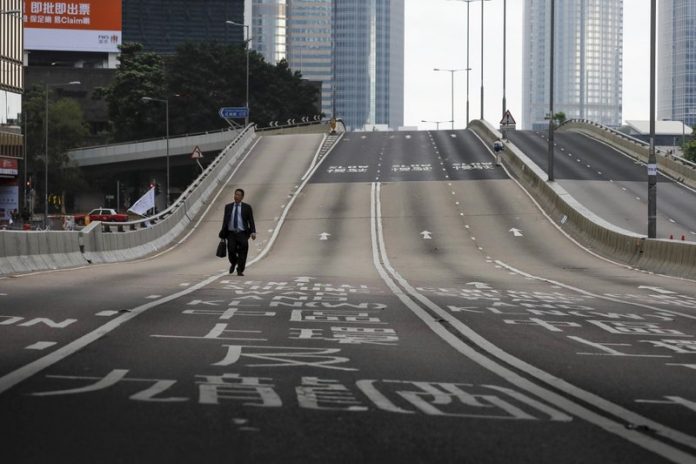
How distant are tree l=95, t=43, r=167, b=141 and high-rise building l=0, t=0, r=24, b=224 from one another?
32.7 metres

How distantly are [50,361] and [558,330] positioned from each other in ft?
21.6

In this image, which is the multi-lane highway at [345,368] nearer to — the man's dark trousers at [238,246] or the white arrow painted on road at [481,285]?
the white arrow painted on road at [481,285]

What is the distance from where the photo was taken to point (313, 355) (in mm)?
11219

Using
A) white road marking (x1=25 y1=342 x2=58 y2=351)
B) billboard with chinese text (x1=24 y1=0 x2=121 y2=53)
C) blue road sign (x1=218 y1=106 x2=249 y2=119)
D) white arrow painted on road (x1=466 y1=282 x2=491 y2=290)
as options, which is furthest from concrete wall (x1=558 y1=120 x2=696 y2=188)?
billboard with chinese text (x1=24 y1=0 x2=121 y2=53)

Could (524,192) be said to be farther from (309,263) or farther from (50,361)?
(50,361)

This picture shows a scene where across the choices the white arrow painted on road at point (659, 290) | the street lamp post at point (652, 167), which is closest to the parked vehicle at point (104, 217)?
the street lamp post at point (652, 167)

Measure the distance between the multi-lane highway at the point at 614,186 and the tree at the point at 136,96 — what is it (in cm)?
5095

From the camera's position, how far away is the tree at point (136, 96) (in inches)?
5374

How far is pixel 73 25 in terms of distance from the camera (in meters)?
161

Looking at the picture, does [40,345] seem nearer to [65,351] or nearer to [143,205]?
[65,351]

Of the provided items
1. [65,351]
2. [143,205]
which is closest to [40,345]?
[65,351]

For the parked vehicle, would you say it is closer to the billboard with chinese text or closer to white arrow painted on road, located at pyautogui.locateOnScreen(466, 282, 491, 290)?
white arrow painted on road, located at pyautogui.locateOnScreen(466, 282, 491, 290)

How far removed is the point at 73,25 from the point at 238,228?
139945 millimetres

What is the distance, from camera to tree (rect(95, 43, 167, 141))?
13650 cm
